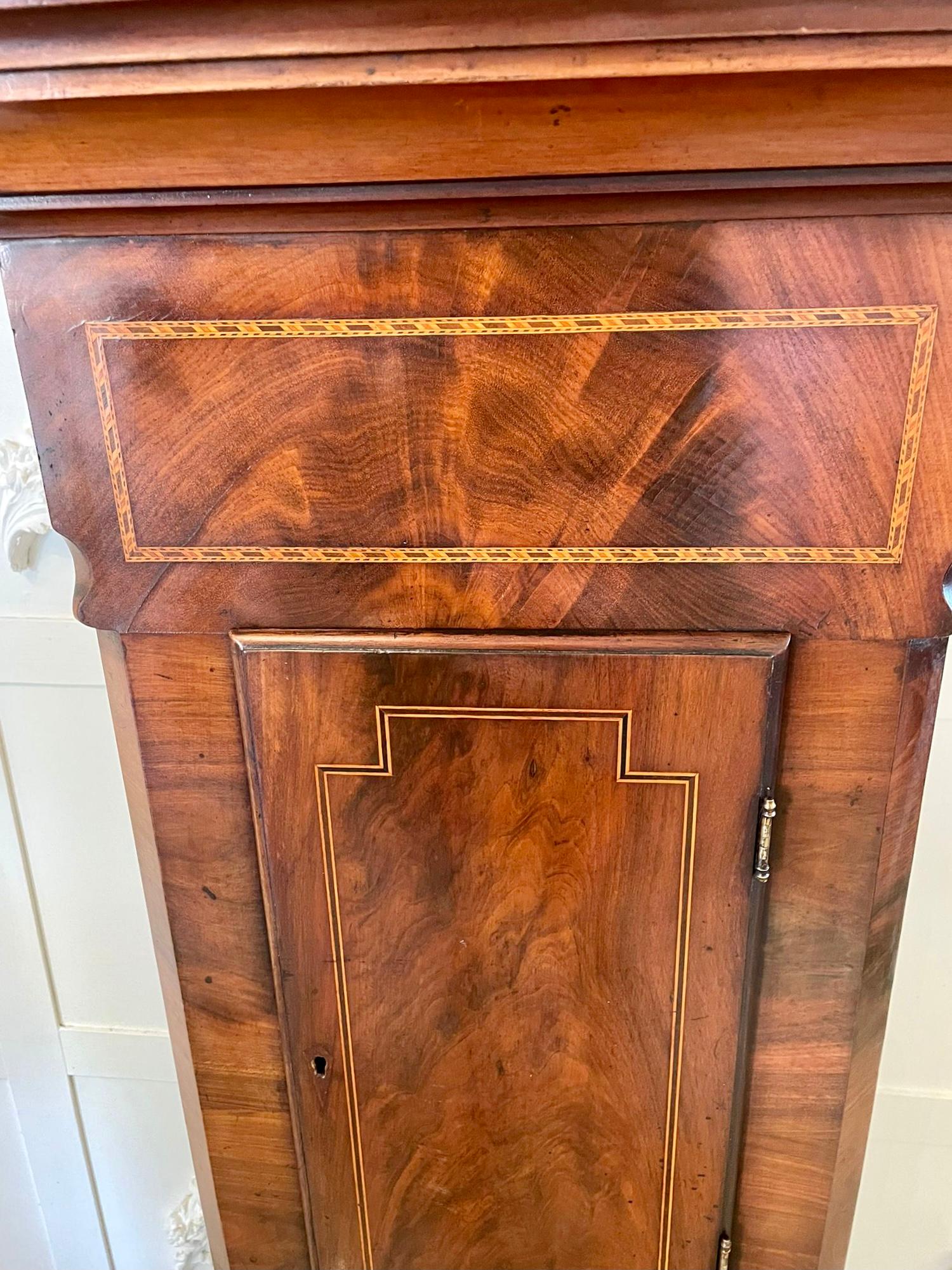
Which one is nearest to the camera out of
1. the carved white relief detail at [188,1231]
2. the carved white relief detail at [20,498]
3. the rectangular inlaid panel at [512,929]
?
the rectangular inlaid panel at [512,929]

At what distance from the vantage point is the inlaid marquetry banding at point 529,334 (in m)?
0.46

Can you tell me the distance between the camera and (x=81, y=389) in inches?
19.9

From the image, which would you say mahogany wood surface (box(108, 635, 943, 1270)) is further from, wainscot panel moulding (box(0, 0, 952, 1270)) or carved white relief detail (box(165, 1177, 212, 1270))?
carved white relief detail (box(165, 1177, 212, 1270))

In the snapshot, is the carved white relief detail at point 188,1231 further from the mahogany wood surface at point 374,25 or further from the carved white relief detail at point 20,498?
the mahogany wood surface at point 374,25

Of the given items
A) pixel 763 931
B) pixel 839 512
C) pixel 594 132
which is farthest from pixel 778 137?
pixel 763 931

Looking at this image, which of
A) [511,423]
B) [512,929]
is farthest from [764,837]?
[511,423]

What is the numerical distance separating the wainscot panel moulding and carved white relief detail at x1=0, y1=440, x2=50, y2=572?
0.38 meters

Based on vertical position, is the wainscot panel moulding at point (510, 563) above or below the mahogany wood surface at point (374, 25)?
below

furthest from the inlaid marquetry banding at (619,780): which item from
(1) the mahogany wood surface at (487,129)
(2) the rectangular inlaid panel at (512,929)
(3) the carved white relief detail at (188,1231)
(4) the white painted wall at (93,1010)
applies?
(3) the carved white relief detail at (188,1231)

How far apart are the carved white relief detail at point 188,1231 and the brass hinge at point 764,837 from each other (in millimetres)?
1045

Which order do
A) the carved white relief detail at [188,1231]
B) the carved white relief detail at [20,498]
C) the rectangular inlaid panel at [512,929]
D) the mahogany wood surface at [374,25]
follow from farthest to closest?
the carved white relief detail at [188,1231]
the carved white relief detail at [20,498]
the rectangular inlaid panel at [512,929]
the mahogany wood surface at [374,25]

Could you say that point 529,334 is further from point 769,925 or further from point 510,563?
point 769,925

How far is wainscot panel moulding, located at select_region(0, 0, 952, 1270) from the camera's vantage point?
1.37ft


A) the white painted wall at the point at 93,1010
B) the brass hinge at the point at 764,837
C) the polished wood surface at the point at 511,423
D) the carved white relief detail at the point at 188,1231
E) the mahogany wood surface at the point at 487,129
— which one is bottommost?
the carved white relief detail at the point at 188,1231
